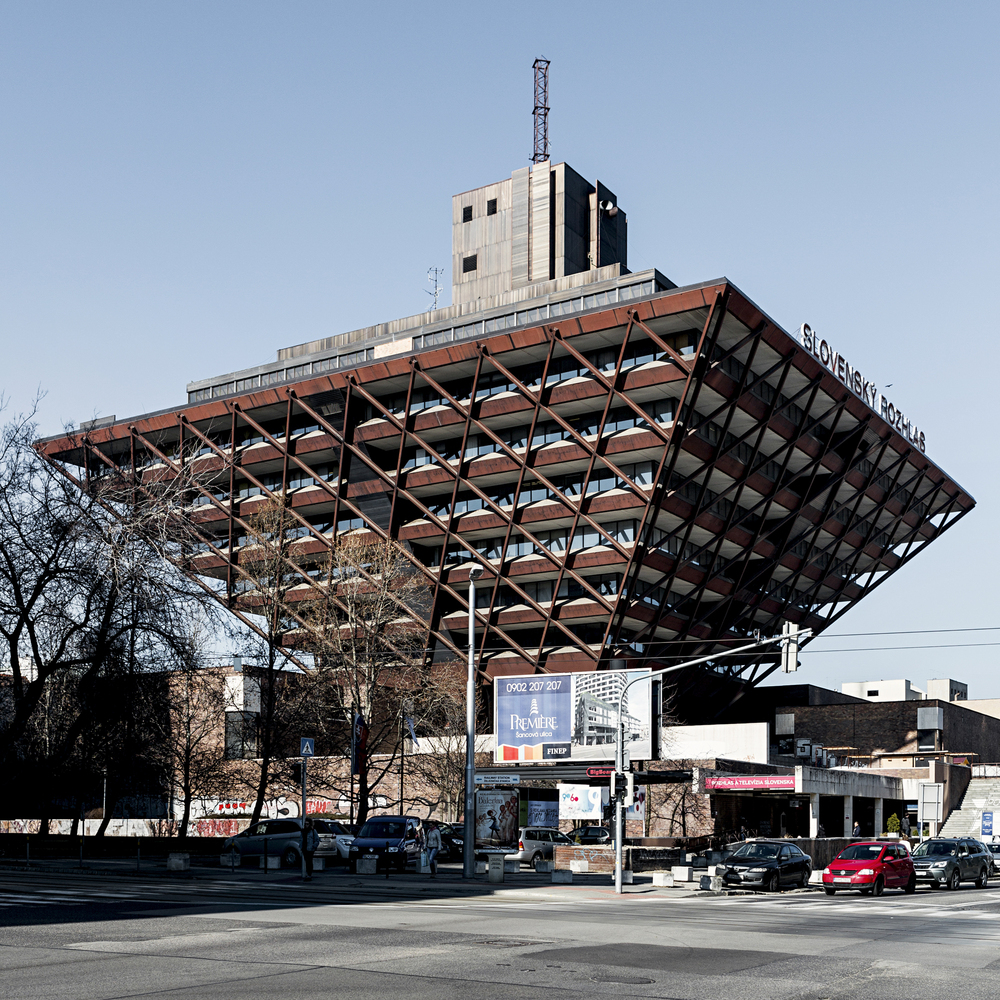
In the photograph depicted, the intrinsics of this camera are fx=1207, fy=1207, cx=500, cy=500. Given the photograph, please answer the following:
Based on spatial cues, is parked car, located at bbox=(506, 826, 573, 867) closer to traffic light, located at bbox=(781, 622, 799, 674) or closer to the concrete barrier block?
the concrete barrier block

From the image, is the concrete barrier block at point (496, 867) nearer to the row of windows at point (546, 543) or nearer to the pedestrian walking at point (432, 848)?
the pedestrian walking at point (432, 848)

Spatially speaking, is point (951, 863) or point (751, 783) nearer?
point (951, 863)

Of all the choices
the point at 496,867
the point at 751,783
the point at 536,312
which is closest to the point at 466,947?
the point at 496,867

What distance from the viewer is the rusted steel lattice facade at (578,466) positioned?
221 feet

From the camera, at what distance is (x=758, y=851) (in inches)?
1511

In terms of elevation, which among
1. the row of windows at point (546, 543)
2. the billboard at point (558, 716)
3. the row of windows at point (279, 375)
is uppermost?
the row of windows at point (279, 375)

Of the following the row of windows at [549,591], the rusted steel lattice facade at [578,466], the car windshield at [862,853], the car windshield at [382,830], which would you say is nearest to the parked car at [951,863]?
the car windshield at [862,853]

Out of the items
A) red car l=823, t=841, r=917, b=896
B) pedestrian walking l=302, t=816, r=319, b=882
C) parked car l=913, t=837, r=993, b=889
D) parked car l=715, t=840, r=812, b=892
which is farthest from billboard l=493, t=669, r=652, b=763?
red car l=823, t=841, r=917, b=896

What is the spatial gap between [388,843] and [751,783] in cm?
2485

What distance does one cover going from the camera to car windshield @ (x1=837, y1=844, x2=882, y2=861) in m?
36.8

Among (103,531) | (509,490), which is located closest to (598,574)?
(509,490)

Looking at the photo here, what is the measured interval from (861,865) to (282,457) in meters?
54.1

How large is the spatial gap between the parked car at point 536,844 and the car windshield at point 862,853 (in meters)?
12.0

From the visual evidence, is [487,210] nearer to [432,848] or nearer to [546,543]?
[546,543]
